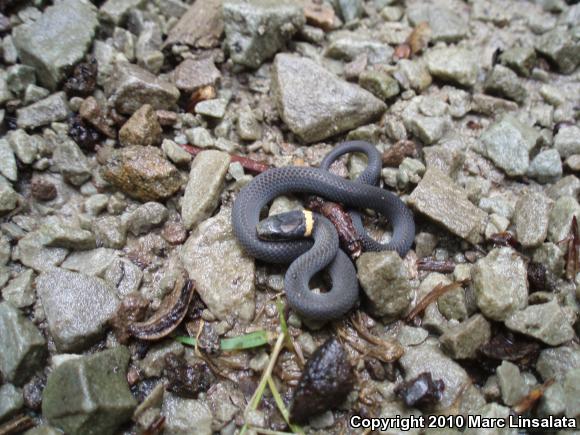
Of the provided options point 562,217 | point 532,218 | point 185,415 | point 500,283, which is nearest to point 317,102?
point 532,218

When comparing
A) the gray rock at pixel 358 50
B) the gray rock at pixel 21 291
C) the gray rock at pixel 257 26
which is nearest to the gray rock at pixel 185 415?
the gray rock at pixel 21 291

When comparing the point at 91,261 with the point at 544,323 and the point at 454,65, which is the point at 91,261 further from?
the point at 454,65

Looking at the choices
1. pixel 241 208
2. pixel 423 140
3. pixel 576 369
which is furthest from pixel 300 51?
pixel 576 369

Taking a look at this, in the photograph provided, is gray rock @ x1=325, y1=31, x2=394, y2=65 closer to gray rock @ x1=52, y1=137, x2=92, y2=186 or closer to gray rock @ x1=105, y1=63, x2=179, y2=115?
gray rock @ x1=105, y1=63, x2=179, y2=115

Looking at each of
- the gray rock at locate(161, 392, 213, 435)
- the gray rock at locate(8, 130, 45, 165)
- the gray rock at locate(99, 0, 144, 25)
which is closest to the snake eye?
the gray rock at locate(161, 392, 213, 435)

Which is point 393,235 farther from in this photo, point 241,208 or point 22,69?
point 22,69

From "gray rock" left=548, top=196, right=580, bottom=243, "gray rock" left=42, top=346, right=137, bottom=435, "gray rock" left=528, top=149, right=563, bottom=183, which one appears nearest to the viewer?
"gray rock" left=42, top=346, right=137, bottom=435
